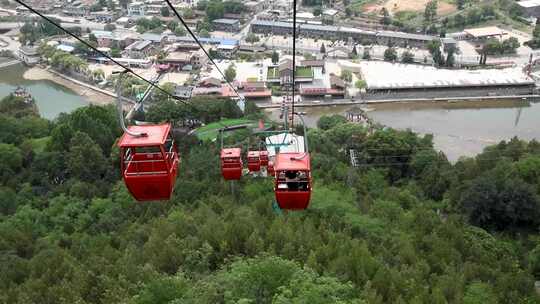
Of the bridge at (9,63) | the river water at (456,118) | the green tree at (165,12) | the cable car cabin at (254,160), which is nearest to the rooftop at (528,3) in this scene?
the river water at (456,118)

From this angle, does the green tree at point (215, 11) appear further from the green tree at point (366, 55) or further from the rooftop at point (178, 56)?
the green tree at point (366, 55)

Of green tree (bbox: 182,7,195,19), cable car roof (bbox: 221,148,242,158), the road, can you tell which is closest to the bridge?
the road

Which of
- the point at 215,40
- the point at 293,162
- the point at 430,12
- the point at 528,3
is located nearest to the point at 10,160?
the point at 293,162

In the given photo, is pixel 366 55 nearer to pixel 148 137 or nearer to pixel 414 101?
pixel 414 101

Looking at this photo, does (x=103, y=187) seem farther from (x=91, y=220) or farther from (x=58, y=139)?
(x=58, y=139)

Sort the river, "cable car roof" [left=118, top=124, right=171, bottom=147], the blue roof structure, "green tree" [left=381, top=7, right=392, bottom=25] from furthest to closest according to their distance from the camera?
1. "green tree" [left=381, top=7, right=392, bottom=25]
2. the blue roof structure
3. the river
4. "cable car roof" [left=118, top=124, right=171, bottom=147]

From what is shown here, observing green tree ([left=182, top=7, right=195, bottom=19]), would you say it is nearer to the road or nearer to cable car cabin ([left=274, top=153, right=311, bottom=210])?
the road
